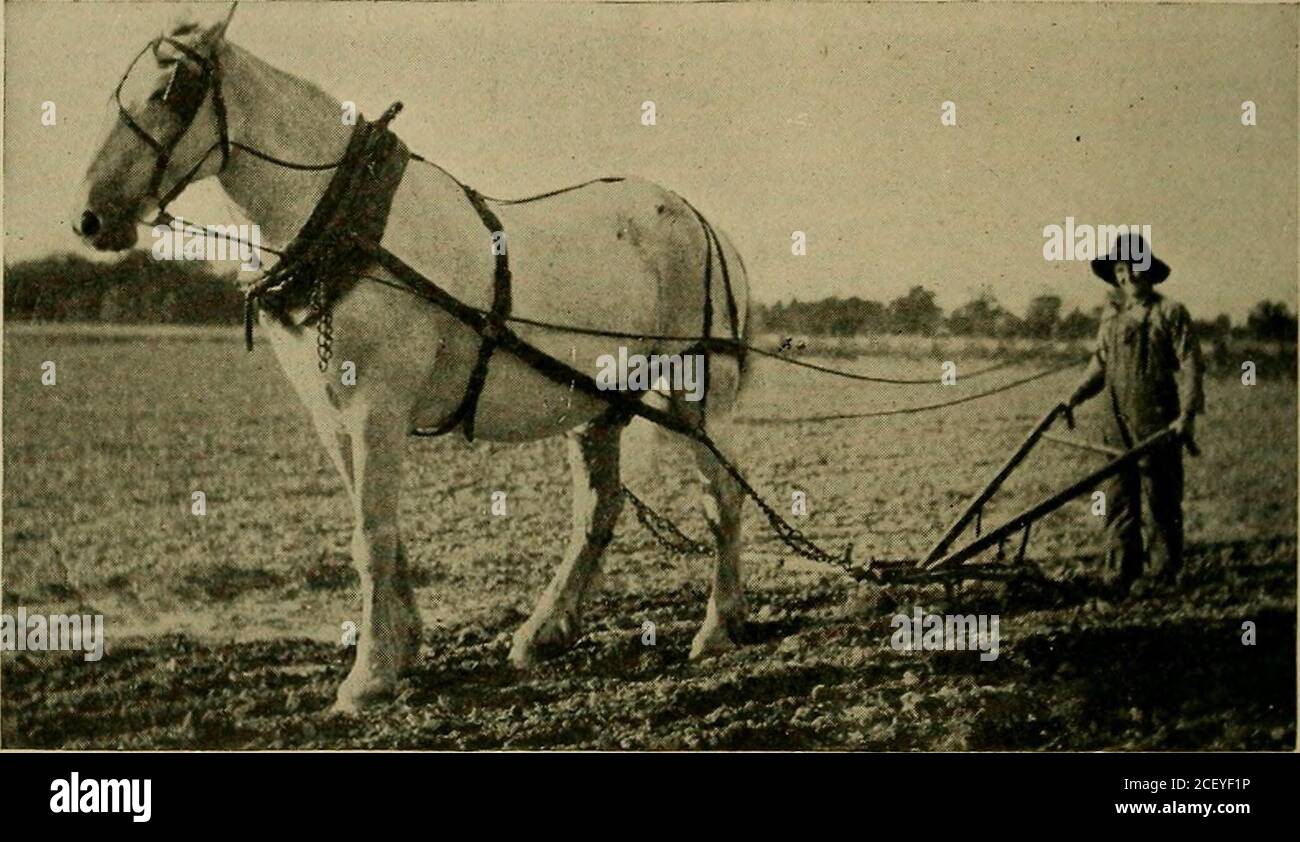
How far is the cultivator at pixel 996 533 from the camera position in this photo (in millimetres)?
4371

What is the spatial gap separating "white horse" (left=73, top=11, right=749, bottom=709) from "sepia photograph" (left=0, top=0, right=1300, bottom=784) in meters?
0.02

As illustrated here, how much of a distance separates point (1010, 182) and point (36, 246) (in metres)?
3.12

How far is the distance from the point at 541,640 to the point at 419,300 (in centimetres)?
114

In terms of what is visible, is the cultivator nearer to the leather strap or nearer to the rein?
the rein

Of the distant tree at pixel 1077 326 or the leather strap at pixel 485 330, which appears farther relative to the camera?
the distant tree at pixel 1077 326

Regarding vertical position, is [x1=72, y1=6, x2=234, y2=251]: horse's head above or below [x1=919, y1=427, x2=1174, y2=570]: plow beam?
above

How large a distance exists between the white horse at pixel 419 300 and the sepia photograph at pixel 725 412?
0.02m

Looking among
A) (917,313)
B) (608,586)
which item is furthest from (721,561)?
(917,313)

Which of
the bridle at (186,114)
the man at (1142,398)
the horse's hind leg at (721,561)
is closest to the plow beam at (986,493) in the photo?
the man at (1142,398)

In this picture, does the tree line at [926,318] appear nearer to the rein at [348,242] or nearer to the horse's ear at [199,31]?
the rein at [348,242]

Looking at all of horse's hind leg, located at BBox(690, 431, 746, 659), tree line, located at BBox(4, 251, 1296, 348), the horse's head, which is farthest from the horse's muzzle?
horse's hind leg, located at BBox(690, 431, 746, 659)

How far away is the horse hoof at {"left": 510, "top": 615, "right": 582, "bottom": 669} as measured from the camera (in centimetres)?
436

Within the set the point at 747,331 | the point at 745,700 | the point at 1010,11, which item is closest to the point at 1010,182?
the point at 1010,11
